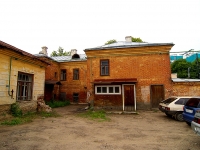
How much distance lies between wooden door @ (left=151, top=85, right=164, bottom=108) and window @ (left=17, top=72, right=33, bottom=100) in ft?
35.8

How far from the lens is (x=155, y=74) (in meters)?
12.3

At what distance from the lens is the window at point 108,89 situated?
1259 cm

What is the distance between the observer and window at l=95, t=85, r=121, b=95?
12.6 metres

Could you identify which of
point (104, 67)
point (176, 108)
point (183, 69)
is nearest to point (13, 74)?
point (104, 67)

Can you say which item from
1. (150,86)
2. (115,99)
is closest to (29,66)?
(115,99)

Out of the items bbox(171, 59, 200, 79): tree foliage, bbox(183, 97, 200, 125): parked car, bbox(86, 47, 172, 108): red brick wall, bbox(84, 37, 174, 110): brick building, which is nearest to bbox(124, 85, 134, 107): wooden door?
bbox(84, 37, 174, 110): brick building

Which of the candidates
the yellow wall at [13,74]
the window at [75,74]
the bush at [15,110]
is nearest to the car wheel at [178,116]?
the bush at [15,110]

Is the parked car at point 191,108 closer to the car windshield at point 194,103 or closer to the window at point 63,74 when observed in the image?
the car windshield at point 194,103

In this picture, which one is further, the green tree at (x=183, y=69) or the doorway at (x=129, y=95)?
the green tree at (x=183, y=69)

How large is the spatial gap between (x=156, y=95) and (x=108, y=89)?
4.54 meters

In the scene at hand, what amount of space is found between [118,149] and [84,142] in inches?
51.9

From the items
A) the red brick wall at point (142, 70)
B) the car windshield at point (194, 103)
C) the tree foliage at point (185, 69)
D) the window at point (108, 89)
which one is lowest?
the car windshield at point (194, 103)

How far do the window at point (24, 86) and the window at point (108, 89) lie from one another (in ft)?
19.6

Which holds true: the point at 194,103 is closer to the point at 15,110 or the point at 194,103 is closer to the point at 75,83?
the point at 15,110
